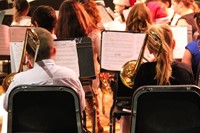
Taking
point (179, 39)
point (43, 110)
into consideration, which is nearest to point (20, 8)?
point (179, 39)

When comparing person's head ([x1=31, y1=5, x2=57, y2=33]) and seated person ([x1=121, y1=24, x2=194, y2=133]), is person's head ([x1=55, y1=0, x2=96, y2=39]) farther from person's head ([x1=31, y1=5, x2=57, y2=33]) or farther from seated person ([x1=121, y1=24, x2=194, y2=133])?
seated person ([x1=121, y1=24, x2=194, y2=133])

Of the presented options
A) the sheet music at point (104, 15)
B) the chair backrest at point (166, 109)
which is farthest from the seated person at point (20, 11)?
the chair backrest at point (166, 109)

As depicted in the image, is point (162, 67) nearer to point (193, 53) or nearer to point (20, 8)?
point (193, 53)

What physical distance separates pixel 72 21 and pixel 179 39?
1051 mm

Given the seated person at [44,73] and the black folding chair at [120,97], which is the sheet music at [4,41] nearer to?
the black folding chair at [120,97]

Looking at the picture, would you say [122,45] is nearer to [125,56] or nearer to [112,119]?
[125,56]

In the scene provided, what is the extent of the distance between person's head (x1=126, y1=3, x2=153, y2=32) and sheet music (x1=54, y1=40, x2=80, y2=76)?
0.71 meters

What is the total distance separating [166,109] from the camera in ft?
9.05

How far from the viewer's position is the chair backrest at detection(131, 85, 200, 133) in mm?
2707

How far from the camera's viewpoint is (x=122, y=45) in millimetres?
4043

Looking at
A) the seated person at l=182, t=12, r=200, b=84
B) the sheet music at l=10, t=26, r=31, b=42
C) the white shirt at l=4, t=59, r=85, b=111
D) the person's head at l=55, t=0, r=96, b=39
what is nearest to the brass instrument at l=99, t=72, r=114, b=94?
the person's head at l=55, t=0, r=96, b=39

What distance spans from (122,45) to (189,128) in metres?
1.42

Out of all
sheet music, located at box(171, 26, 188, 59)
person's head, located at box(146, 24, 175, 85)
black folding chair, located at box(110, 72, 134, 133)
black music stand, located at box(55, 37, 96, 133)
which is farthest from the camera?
sheet music, located at box(171, 26, 188, 59)

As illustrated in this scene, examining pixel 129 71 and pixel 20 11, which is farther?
pixel 20 11
